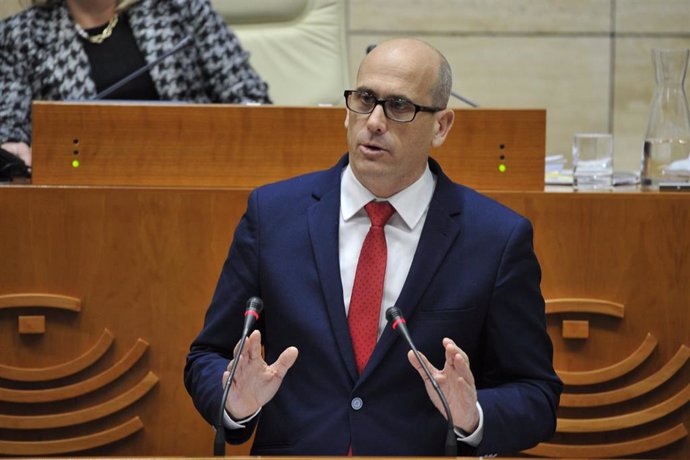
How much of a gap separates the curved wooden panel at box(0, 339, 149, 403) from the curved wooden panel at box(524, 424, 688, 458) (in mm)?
1050

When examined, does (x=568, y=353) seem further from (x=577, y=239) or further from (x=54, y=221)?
Result: (x=54, y=221)

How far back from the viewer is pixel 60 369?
2957 mm

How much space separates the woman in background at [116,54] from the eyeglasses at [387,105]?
57.1 inches

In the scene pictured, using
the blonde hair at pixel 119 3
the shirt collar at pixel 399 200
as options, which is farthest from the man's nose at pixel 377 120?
the blonde hair at pixel 119 3

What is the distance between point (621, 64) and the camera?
17.8ft

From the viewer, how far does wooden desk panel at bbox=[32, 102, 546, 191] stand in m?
3.03

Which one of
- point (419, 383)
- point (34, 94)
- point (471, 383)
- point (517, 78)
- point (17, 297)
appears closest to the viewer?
point (471, 383)

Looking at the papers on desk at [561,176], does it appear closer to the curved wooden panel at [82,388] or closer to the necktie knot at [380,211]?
the necktie knot at [380,211]

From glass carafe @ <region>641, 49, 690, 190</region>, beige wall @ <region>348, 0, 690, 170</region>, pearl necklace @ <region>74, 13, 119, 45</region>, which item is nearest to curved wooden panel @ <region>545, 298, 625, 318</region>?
glass carafe @ <region>641, 49, 690, 190</region>

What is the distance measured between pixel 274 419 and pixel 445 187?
0.62m

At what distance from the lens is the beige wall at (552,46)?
5355 mm

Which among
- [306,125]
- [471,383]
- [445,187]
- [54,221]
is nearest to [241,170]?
[306,125]

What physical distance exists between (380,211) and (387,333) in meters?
0.28

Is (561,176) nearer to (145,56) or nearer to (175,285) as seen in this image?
(175,285)
